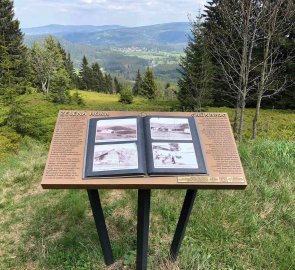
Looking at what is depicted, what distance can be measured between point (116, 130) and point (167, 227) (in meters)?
1.67

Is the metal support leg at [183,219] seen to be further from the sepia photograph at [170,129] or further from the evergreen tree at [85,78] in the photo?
the evergreen tree at [85,78]

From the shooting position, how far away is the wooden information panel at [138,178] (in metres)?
2.74

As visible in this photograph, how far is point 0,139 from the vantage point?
1341 centimetres

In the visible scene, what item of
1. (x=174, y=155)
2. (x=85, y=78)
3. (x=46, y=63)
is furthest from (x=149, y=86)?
(x=174, y=155)

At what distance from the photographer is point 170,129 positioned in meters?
3.16

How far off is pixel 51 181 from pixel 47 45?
47.0 m

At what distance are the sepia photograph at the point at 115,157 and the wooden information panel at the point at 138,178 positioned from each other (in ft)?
0.35

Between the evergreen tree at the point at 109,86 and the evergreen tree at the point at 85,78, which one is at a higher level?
the evergreen tree at the point at 85,78

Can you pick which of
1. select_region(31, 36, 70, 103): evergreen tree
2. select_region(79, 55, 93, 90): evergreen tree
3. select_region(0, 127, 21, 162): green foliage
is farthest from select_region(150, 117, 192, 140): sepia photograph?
select_region(79, 55, 93, 90): evergreen tree

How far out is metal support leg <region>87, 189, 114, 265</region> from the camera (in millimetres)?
3213

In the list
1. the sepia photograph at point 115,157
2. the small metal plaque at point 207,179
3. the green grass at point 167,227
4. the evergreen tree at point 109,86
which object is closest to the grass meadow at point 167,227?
the green grass at point 167,227

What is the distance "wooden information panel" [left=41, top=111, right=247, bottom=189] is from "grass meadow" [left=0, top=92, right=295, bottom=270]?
3.72ft

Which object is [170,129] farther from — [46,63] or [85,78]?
[85,78]

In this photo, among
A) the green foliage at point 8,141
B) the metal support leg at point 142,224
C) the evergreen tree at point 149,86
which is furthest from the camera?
the evergreen tree at point 149,86
